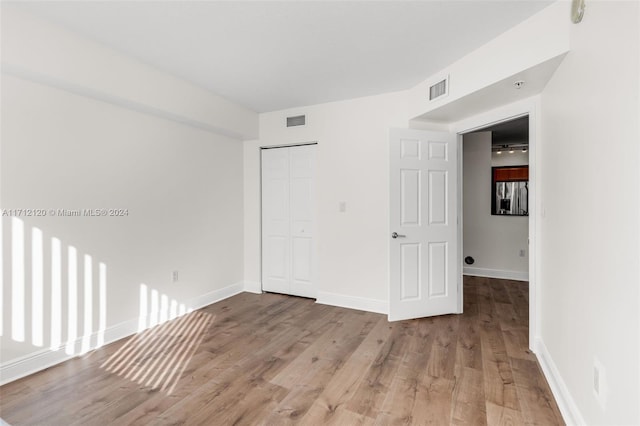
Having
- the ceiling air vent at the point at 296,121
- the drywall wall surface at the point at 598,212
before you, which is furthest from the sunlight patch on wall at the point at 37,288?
the drywall wall surface at the point at 598,212

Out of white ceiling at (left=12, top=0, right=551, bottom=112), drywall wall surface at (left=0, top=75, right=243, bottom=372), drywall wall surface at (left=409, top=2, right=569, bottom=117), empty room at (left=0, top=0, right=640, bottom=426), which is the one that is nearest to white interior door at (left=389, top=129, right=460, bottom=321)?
empty room at (left=0, top=0, right=640, bottom=426)

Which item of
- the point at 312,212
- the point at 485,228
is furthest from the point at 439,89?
the point at 485,228

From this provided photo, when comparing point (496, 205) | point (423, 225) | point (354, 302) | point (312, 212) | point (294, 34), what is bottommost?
point (354, 302)

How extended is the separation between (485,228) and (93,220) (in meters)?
5.58

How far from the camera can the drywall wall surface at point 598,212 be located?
4.01 feet

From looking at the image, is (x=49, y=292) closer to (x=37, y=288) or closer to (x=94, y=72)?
(x=37, y=288)

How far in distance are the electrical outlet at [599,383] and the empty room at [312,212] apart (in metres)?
0.02

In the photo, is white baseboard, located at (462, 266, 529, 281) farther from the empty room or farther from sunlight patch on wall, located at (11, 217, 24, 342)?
sunlight patch on wall, located at (11, 217, 24, 342)

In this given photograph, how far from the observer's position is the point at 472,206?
5.54 meters

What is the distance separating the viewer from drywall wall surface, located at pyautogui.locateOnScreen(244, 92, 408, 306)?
12.1 ft

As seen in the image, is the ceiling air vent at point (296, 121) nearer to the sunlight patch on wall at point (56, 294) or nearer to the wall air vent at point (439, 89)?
the wall air vent at point (439, 89)

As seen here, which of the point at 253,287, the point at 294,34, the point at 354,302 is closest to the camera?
the point at 294,34

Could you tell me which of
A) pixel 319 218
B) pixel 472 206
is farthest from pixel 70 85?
pixel 472 206

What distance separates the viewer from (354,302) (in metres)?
3.85
